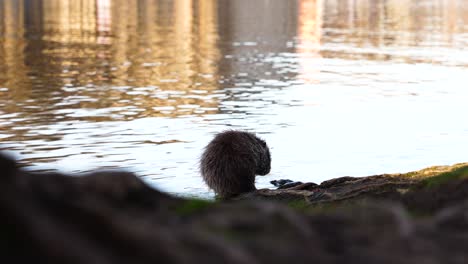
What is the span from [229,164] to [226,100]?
19343mm

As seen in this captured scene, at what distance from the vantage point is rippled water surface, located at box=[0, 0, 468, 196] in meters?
24.4

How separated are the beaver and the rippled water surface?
2.24m

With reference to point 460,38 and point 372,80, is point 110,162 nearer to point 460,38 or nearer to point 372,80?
point 372,80

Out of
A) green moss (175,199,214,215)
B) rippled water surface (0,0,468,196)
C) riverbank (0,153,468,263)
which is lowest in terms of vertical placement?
rippled water surface (0,0,468,196)

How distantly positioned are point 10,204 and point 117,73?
39.8 metres

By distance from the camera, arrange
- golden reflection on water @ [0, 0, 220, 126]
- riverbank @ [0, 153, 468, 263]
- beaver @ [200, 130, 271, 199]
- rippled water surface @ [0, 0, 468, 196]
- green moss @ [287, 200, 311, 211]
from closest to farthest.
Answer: riverbank @ [0, 153, 468, 263] < green moss @ [287, 200, 311, 211] < beaver @ [200, 130, 271, 199] < rippled water surface @ [0, 0, 468, 196] < golden reflection on water @ [0, 0, 220, 126]

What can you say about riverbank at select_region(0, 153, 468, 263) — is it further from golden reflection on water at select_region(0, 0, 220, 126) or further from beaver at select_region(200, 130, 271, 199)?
golden reflection on water at select_region(0, 0, 220, 126)

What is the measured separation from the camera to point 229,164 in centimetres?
1688

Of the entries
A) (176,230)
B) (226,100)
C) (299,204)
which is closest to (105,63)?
(226,100)

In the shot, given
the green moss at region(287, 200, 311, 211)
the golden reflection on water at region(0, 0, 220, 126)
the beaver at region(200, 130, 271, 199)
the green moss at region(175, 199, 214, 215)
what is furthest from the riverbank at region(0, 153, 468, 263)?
the golden reflection on water at region(0, 0, 220, 126)

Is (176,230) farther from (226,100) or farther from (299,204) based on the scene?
(226,100)

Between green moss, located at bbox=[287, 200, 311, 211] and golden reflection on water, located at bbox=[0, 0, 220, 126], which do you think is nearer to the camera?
green moss, located at bbox=[287, 200, 311, 211]

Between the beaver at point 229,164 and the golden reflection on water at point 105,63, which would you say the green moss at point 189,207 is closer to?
the beaver at point 229,164

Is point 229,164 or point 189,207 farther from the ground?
point 189,207
